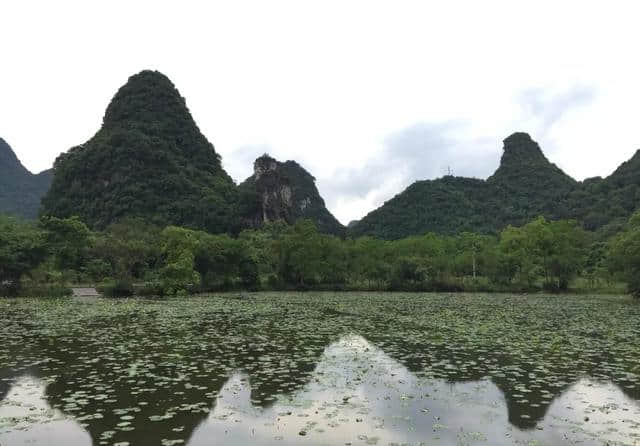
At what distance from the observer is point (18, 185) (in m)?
127

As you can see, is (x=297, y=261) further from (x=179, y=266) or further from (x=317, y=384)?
(x=317, y=384)

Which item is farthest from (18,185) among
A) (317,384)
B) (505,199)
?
(317,384)

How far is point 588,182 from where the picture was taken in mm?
91500

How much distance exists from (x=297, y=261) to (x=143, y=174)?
5437 centimetres

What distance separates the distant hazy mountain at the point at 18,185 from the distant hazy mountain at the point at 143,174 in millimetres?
22227

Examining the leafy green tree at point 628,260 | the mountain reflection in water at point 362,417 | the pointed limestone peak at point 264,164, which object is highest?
Result: the pointed limestone peak at point 264,164

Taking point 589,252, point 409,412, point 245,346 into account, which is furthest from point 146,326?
point 589,252

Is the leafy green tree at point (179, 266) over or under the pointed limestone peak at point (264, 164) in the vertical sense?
under

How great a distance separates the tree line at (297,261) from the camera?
37.9 meters

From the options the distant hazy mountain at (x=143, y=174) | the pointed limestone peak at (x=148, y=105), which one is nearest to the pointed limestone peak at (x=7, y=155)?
the pointed limestone peak at (x=148, y=105)

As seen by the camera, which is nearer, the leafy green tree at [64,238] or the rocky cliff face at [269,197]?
the leafy green tree at [64,238]

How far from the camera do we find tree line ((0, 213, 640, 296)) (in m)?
37.9

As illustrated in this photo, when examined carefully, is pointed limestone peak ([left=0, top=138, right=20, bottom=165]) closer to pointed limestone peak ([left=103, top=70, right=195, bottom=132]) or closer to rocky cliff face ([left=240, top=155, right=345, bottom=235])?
pointed limestone peak ([left=103, top=70, right=195, bottom=132])

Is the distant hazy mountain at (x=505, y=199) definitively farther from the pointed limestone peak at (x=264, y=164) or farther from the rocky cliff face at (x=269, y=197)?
the pointed limestone peak at (x=264, y=164)
